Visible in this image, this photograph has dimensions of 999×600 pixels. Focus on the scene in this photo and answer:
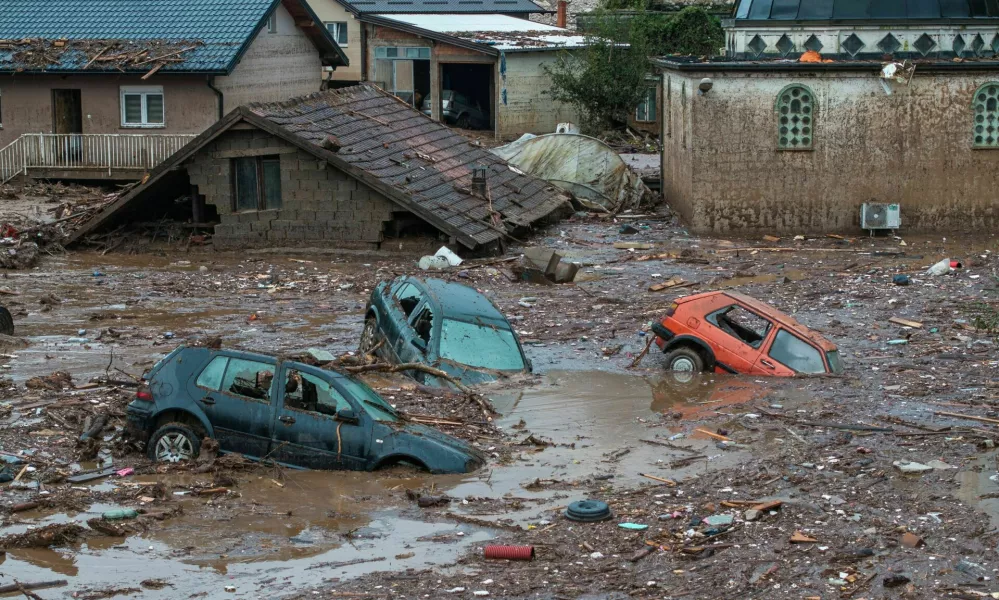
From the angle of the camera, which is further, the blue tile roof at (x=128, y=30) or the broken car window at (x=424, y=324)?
the blue tile roof at (x=128, y=30)

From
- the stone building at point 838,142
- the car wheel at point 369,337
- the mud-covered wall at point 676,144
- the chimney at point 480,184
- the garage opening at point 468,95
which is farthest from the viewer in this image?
the garage opening at point 468,95

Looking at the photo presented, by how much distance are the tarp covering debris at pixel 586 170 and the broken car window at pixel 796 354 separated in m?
16.0

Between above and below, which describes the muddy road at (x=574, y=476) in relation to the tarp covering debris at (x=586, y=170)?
below

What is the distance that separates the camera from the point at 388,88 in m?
46.5

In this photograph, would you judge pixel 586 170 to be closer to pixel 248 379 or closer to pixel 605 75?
pixel 605 75

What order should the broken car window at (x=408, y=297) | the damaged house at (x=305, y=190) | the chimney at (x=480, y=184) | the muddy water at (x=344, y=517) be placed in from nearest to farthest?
the muddy water at (x=344, y=517)
the broken car window at (x=408, y=297)
the damaged house at (x=305, y=190)
the chimney at (x=480, y=184)

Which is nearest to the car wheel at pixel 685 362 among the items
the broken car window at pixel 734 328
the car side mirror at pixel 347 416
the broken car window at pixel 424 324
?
the broken car window at pixel 734 328

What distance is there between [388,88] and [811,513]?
38.1m

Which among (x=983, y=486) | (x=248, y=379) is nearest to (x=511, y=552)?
(x=248, y=379)

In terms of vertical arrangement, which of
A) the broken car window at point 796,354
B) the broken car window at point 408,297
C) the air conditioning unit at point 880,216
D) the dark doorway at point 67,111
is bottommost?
the broken car window at point 796,354

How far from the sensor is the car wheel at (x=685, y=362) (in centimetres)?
1580

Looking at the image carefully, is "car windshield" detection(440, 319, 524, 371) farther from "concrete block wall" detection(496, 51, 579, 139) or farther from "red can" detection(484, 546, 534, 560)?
"concrete block wall" detection(496, 51, 579, 139)

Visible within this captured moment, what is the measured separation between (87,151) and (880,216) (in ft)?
65.7

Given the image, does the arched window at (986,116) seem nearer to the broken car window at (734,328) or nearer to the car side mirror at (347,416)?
the broken car window at (734,328)
